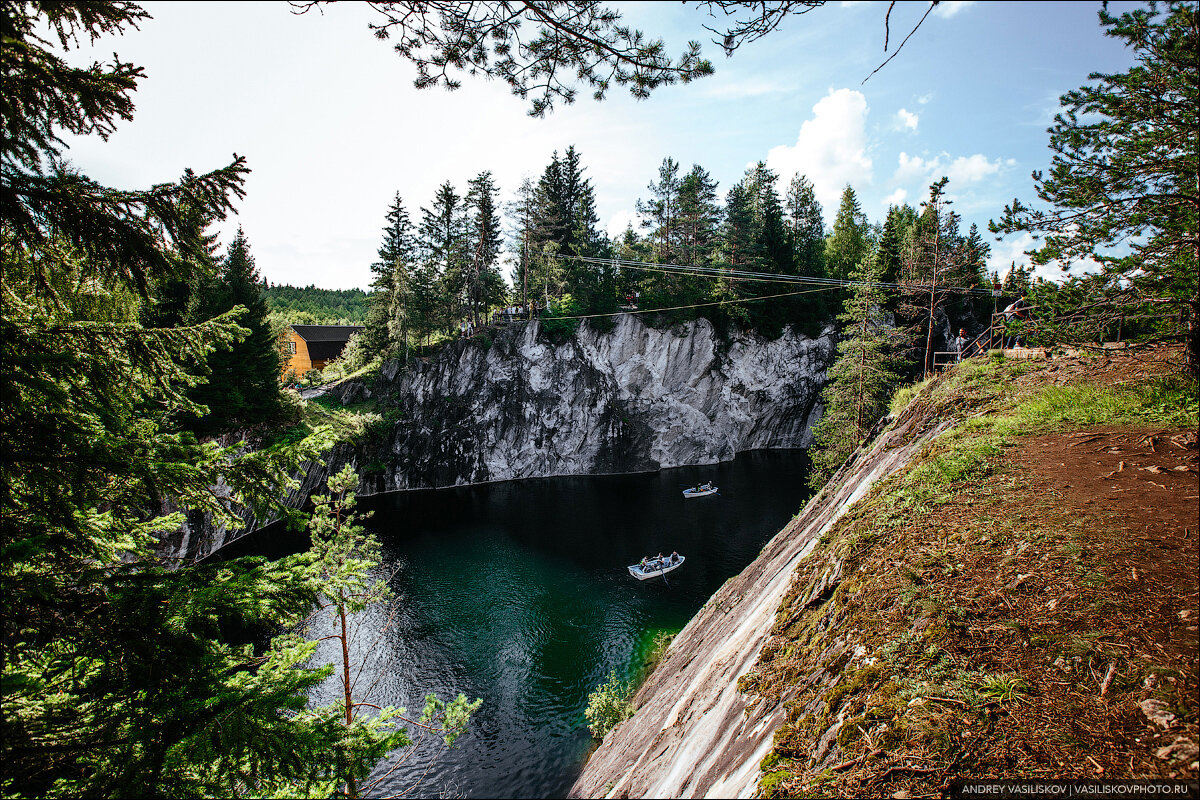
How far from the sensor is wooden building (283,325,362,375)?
2016 inches

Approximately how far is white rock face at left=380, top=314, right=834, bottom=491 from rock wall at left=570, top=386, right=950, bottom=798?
2695 centimetres

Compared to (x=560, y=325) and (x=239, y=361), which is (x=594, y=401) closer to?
(x=560, y=325)

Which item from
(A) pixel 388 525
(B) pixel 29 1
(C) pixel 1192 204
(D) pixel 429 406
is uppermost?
(B) pixel 29 1

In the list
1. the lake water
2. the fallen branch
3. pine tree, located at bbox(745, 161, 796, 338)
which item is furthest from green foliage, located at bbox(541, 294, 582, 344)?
the fallen branch

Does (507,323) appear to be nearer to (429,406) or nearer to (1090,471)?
(429,406)

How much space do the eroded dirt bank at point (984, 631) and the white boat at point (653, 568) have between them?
44.2ft

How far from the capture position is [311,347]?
52.8m

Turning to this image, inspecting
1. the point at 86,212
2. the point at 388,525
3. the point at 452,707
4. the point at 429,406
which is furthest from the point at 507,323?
the point at 86,212

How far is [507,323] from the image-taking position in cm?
3816

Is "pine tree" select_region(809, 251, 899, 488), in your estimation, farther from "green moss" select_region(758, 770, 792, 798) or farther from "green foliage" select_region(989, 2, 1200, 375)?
"green moss" select_region(758, 770, 792, 798)

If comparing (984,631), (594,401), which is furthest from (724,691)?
(594,401)

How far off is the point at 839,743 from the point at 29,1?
7.58 meters

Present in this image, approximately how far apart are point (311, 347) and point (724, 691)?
58.6 meters

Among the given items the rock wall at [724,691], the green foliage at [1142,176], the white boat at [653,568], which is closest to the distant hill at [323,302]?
the white boat at [653,568]
